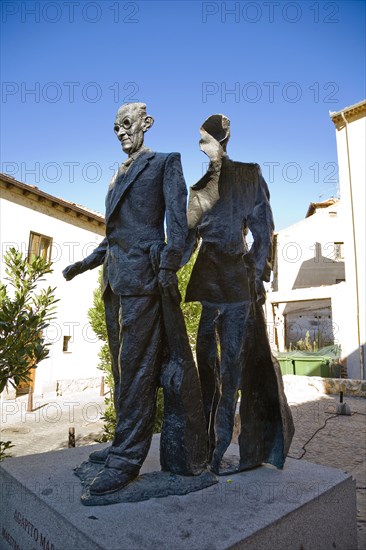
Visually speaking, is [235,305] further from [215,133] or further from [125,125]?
[125,125]

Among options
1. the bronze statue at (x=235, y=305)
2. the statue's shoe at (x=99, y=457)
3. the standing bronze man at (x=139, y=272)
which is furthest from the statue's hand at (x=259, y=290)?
the statue's shoe at (x=99, y=457)

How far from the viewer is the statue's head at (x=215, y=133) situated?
321 cm

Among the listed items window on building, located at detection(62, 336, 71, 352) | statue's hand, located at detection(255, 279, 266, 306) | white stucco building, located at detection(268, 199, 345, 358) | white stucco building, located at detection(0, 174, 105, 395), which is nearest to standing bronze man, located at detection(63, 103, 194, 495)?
statue's hand, located at detection(255, 279, 266, 306)

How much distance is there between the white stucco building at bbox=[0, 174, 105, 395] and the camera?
14.3 meters

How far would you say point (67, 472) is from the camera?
2842 mm

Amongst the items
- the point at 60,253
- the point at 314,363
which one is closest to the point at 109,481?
the point at 314,363

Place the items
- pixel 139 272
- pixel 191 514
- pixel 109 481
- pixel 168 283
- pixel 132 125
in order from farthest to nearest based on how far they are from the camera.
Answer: pixel 132 125 < pixel 139 272 < pixel 168 283 < pixel 109 481 < pixel 191 514

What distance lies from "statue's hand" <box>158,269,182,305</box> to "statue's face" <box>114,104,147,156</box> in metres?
0.99

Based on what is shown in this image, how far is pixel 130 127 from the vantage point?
2928mm

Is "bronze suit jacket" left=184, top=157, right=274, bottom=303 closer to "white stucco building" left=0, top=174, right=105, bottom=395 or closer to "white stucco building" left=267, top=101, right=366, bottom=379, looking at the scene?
Answer: "white stucco building" left=0, top=174, right=105, bottom=395

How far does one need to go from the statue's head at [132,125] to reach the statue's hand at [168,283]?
99cm

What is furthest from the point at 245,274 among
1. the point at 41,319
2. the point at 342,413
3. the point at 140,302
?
the point at 342,413

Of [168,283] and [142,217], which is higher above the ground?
[142,217]

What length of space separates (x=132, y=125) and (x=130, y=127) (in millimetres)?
20
